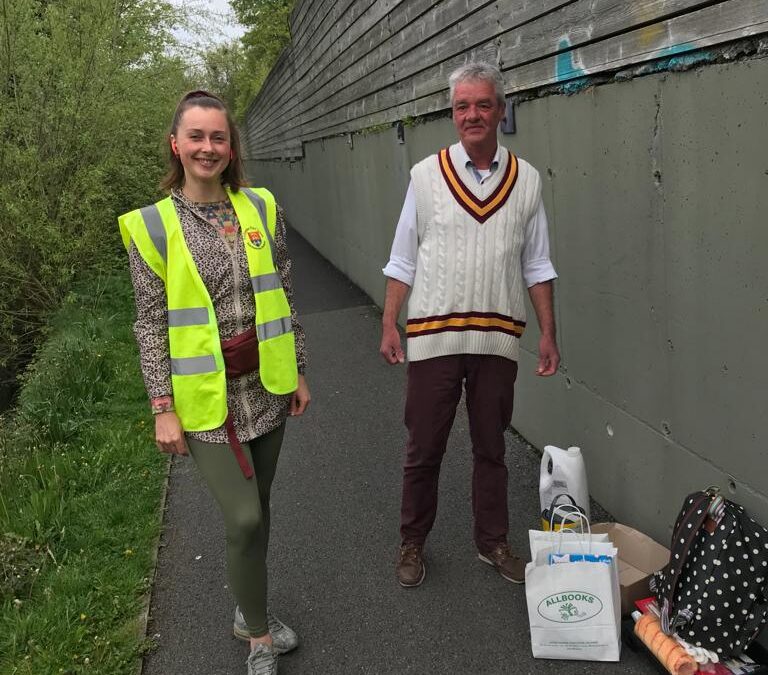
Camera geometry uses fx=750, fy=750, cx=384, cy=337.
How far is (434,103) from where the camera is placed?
19.2ft

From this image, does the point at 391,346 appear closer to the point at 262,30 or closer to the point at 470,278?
the point at 470,278

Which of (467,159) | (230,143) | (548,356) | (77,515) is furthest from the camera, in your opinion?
(77,515)

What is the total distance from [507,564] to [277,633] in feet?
Result: 3.49

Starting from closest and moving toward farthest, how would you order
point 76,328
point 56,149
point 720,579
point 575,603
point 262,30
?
point 720,579, point 575,603, point 76,328, point 56,149, point 262,30

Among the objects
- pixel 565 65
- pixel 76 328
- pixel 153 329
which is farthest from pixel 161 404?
pixel 76 328

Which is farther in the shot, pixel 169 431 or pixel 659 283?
pixel 659 283

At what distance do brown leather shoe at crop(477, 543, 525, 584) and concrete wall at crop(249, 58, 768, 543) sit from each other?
63 centimetres

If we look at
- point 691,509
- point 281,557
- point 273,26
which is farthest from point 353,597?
point 273,26

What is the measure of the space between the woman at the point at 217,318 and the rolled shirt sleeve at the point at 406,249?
525mm

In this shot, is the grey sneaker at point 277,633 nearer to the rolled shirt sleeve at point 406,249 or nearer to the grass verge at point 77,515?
the grass verge at point 77,515

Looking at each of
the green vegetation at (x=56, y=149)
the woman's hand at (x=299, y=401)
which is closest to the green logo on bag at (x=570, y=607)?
the woman's hand at (x=299, y=401)

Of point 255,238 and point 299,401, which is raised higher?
point 255,238

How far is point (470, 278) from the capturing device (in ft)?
9.91

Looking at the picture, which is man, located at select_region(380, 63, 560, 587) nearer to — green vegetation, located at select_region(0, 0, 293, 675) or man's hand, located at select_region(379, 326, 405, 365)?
man's hand, located at select_region(379, 326, 405, 365)
